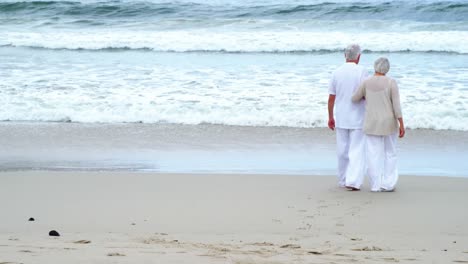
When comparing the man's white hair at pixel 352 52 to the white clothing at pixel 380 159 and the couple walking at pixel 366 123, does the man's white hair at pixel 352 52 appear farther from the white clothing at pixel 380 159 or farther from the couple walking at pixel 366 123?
the white clothing at pixel 380 159

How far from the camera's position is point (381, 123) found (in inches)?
323

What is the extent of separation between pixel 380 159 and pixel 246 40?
14.7 metres

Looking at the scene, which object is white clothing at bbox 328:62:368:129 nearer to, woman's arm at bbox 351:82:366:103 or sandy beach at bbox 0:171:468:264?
woman's arm at bbox 351:82:366:103

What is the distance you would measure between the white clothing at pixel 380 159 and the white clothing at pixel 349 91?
0.22 m

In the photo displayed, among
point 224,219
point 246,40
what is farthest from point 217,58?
point 224,219

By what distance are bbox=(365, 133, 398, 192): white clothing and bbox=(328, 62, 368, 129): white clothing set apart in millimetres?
222

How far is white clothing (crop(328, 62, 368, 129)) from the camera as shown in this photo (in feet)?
27.5

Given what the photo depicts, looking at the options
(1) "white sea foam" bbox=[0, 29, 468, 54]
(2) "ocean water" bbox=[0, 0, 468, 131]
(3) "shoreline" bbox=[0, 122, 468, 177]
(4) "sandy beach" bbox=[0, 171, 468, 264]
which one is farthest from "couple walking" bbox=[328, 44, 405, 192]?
(1) "white sea foam" bbox=[0, 29, 468, 54]

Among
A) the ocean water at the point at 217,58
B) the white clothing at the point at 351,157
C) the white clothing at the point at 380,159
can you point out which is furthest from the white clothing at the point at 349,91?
the ocean water at the point at 217,58

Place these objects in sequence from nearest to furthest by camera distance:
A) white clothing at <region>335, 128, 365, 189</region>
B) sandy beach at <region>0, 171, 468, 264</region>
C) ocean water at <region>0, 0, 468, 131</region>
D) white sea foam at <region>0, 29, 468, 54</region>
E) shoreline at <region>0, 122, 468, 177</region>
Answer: sandy beach at <region>0, 171, 468, 264</region> < white clothing at <region>335, 128, 365, 189</region> < shoreline at <region>0, 122, 468, 177</region> < ocean water at <region>0, 0, 468, 131</region> < white sea foam at <region>0, 29, 468, 54</region>

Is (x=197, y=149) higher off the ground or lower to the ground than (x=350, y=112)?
lower

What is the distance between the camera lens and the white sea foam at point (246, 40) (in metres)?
21.3

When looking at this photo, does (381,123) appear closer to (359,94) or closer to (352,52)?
(359,94)

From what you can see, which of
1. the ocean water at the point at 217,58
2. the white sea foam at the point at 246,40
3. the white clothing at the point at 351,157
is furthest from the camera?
the white sea foam at the point at 246,40
